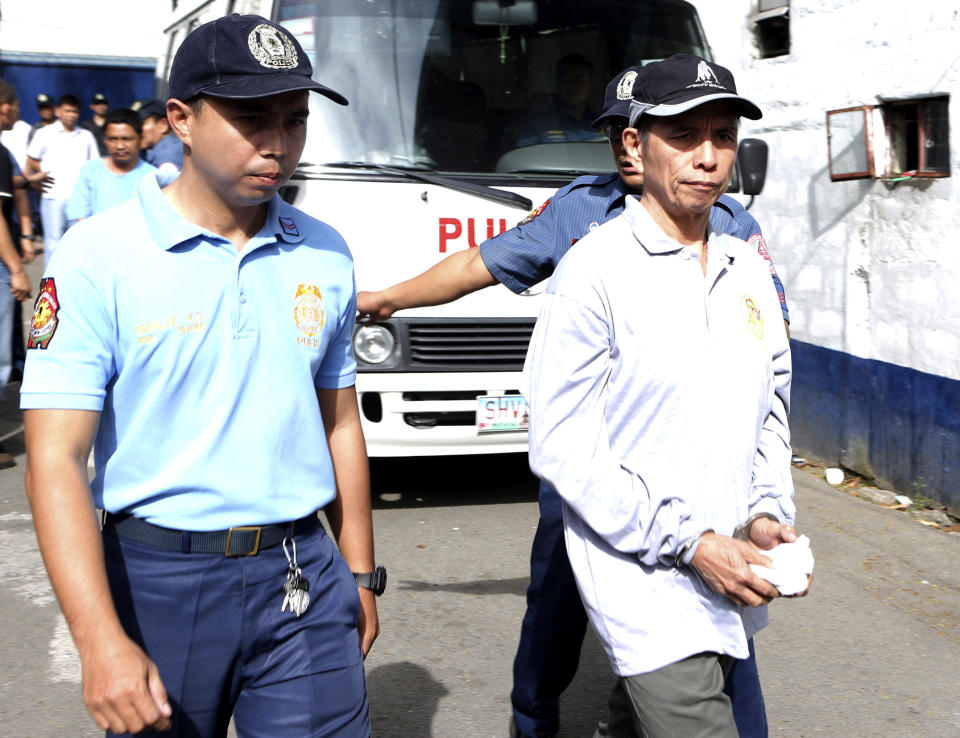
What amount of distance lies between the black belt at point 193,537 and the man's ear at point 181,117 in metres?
0.67

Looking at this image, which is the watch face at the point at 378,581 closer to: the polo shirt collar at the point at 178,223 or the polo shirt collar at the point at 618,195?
the polo shirt collar at the point at 178,223

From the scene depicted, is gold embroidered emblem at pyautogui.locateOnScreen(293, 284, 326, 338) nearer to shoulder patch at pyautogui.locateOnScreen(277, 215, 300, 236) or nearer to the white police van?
shoulder patch at pyautogui.locateOnScreen(277, 215, 300, 236)

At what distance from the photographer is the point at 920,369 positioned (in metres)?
6.28

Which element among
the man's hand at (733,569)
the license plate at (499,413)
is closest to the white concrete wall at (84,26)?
the license plate at (499,413)

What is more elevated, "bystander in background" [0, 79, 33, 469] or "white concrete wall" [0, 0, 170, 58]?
"white concrete wall" [0, 0, 170, 58]

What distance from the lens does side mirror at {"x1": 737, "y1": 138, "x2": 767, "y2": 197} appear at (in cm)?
554

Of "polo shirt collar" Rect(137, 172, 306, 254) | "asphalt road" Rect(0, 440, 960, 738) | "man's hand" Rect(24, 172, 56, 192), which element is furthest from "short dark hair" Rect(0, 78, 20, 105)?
"polo shirt collar" Rect(137, 172, 306, 254)

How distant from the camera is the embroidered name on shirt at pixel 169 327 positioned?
1975 millimetres

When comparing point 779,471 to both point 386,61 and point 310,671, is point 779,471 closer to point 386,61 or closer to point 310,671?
point 310,671

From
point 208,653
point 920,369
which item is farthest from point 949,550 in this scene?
point 208,653

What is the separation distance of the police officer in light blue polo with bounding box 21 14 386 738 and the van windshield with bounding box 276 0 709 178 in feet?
11.6

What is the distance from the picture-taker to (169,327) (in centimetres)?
199

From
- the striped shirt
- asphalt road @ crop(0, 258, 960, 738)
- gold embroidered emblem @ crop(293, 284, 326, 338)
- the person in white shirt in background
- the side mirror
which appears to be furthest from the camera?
the person in white shirt in background

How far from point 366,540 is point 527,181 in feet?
11.7
